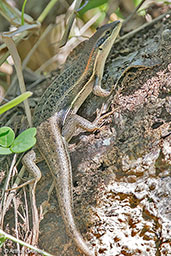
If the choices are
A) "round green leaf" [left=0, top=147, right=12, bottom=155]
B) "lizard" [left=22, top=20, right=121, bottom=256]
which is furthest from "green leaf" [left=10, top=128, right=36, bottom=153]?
"lizard" [left=22, top=20, right=121, bottom=256]

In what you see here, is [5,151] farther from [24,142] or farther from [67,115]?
[67,115]

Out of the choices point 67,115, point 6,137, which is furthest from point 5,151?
point 67,115

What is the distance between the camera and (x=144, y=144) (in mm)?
2371

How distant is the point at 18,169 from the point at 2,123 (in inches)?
29.5

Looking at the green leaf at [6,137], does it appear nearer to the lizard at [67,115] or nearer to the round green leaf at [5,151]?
the round green leaf at [5,151]

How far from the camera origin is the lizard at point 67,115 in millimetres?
2404

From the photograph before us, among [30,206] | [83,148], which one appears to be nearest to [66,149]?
[83,148]

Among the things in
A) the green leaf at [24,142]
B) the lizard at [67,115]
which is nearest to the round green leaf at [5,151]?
the green leaf at [24,142]

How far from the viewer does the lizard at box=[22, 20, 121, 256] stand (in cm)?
240

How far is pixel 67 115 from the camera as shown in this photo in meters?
3.00

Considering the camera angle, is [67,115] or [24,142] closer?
[24,142]

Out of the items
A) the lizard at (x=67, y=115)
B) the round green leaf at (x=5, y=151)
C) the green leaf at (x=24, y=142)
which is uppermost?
the round green leaf at (x=5, y=151)

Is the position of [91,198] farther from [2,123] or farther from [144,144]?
[2,123]

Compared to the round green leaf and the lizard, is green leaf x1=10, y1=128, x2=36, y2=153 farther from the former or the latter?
the lizard
